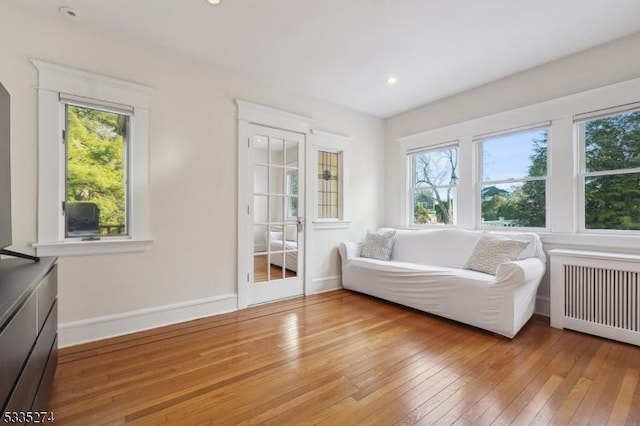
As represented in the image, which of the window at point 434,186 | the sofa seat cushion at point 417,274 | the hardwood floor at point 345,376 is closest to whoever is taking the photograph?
the hardwood floor at point 345,376

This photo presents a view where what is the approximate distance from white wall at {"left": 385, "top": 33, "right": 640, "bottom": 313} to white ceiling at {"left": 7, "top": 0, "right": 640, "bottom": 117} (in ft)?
0.43

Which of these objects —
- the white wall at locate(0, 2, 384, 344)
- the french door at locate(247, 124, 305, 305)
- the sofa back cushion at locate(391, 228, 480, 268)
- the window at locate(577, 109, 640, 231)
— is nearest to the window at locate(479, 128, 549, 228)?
the window at locate(577, 109, 640, 231)

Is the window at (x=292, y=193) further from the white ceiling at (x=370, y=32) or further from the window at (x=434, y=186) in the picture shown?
the window at (x=434, y=186)

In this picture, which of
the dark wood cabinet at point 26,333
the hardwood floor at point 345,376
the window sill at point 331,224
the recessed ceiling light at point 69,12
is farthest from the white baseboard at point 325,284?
the recessed ceiling light at point 69,12

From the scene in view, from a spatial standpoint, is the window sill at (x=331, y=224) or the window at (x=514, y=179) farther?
the window sill at (x=331, y=224)

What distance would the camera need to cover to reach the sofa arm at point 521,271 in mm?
2566

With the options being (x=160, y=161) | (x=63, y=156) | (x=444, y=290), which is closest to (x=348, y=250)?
(x=444, y=290)

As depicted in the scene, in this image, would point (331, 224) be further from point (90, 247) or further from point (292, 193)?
point (90, 247)

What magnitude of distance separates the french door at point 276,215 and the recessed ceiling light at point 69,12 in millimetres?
1654

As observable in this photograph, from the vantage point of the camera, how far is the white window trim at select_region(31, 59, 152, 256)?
2.33 metres

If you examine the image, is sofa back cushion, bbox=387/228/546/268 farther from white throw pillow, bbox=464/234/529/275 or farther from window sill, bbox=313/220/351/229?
window sill, bbox=313/220/351/229

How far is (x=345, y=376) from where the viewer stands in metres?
2.00

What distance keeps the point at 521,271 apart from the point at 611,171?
1429 mm

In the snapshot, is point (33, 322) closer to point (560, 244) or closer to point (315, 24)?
point (315, 24)
